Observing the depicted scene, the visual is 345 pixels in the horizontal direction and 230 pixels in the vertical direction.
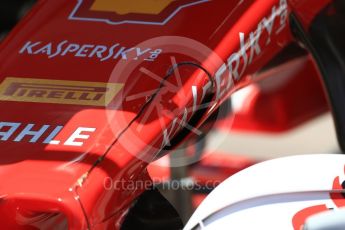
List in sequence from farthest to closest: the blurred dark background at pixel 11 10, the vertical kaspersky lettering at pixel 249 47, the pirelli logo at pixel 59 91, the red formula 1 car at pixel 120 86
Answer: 1. the blurred dark background at pixel 11 10
2. the vertical kaspersky lettering at pixel 249 47
3. the pirelli logo at pixel 59 91
4. the red formula 1 car at pixel 120 86

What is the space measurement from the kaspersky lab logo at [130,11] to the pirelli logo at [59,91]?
0.65 feet

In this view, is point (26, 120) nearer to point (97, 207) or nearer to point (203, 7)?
point (97, 207)

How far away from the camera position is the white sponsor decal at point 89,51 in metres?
1.71

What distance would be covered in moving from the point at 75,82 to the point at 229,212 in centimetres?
44

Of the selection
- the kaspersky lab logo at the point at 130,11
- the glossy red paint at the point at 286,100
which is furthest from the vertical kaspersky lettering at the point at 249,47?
the glossy red paint at the point at 286,100

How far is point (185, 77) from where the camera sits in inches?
65.7

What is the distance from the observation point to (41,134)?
157 cm

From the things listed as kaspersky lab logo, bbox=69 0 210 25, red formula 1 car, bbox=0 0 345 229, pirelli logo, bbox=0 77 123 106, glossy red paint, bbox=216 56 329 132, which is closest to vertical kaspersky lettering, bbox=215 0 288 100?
red formula 1 car, bbox=0 0 345 229

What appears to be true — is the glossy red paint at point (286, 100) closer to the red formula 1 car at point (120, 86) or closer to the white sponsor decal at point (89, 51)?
the red formula 1 car at point (120, 86)

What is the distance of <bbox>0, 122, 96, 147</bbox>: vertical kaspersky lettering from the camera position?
155cm

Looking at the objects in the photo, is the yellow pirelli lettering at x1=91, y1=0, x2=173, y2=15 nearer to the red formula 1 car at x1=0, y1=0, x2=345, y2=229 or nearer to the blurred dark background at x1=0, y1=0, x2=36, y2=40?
the red formula 1 car at x1=0, y1=0, x2=345, y2=229

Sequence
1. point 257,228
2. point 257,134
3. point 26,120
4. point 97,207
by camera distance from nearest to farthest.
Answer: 1. point 257,228
2. point 97,207
3. point 26,120
4. point 257,134

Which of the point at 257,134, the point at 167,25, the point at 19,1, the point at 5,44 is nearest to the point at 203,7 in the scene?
the point at 167,25

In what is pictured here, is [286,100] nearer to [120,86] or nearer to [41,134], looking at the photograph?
[120,86]
